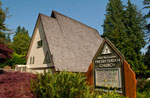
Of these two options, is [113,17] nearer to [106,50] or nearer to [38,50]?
[38,50]

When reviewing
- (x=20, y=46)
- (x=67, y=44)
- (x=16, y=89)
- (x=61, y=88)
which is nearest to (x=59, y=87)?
(x=61, y=88)

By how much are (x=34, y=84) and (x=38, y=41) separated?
14108 millimetres

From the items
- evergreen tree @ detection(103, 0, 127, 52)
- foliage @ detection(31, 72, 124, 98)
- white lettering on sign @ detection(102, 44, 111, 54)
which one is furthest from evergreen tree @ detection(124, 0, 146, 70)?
foliage @ detection(31, 72, 124, 98)

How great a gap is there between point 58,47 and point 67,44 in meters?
2.08

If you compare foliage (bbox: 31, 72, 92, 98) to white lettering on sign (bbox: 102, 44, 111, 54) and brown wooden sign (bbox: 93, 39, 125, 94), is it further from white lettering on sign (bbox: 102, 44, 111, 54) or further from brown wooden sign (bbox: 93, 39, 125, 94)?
white lettering on sign (bbox: 102, 44, 111, 54)

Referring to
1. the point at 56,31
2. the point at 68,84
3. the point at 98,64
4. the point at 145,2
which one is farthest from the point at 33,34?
the point at 145,2

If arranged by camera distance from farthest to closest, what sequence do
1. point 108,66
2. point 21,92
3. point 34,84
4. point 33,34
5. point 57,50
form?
1. point 33,34
2. point 57,50
3. point 108,66
4. point 34,84
5. point 21,92

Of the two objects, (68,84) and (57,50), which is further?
(57,50)

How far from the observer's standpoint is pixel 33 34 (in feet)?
69.2

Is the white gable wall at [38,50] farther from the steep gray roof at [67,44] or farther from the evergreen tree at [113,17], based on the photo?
the evergreen tree at [113,17]

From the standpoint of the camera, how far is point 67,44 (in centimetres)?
1897

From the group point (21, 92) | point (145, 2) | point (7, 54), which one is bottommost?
point (21, 92)

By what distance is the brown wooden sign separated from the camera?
7.14 meters

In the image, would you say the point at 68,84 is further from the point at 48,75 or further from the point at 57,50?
the point at 57,50
